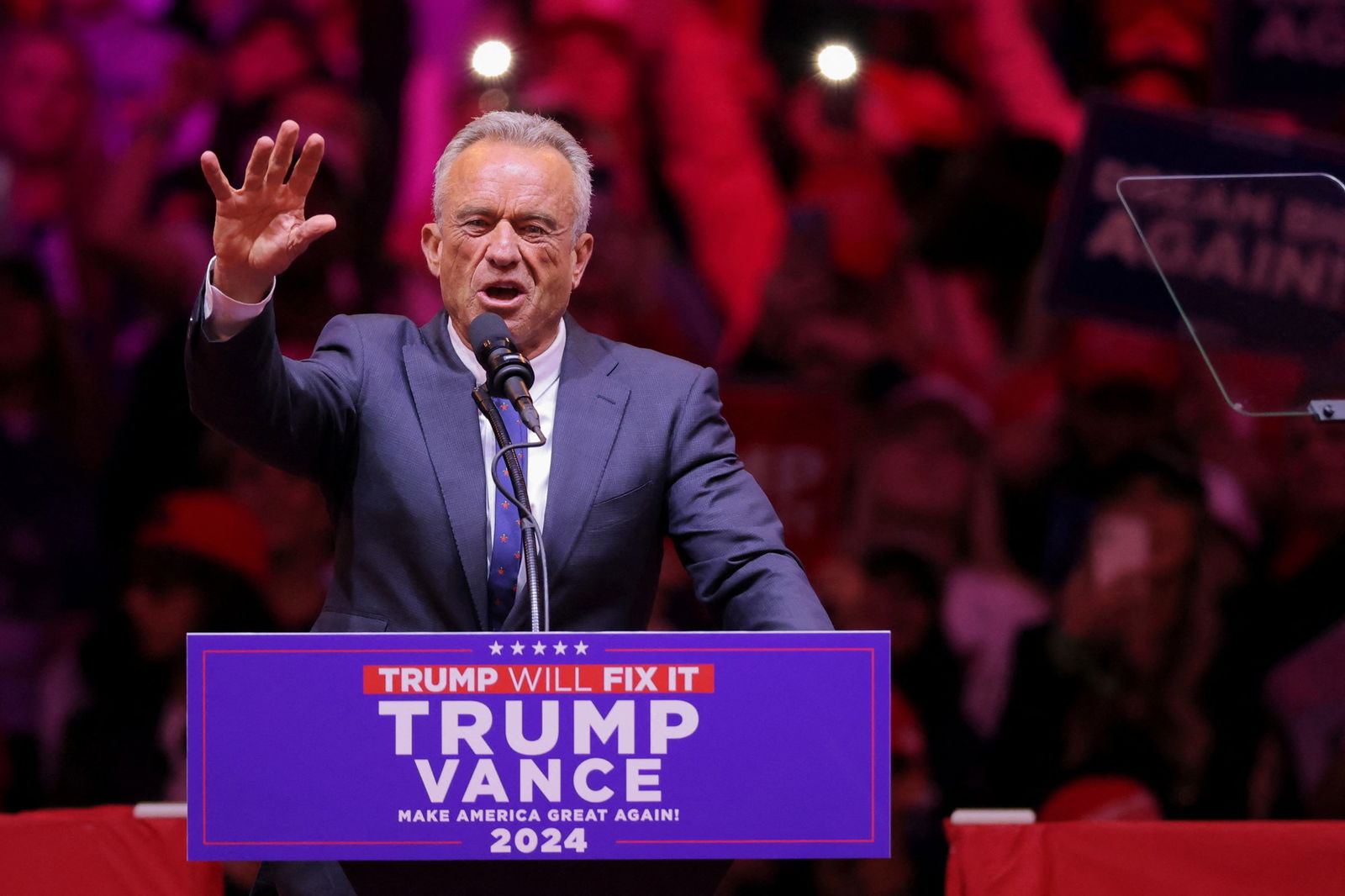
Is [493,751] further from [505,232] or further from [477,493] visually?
[505,232]

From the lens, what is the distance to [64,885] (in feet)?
7.53

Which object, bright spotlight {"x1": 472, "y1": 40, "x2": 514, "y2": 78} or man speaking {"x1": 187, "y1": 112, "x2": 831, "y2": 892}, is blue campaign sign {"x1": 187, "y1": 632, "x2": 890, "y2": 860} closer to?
man speaking {"x1": 187, "y1": 112, "x2": 831, "y2": 892}

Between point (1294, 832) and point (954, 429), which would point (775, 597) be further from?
point (954, 429)

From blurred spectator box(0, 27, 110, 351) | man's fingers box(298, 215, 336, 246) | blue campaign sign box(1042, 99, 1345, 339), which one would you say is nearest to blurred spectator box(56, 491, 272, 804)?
blurred spectator box(0, 27, 110, 351)

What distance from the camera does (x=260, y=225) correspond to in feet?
4.92

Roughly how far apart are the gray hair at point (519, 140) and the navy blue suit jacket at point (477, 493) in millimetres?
199

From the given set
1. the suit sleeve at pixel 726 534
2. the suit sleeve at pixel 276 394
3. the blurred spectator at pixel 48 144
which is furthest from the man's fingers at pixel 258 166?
the blurred spectator at pixel 48 144

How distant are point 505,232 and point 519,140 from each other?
13 cm

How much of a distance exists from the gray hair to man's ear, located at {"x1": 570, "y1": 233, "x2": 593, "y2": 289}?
1.6 inches

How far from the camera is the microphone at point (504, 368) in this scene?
4.73 ft

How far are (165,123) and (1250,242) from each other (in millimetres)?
3048

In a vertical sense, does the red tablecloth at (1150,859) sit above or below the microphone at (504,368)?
below

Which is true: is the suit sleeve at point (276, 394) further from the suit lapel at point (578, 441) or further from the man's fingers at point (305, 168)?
the suit lapel at point (578, 441)

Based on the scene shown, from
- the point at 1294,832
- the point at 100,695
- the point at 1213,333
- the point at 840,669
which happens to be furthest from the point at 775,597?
the point at 100,695
